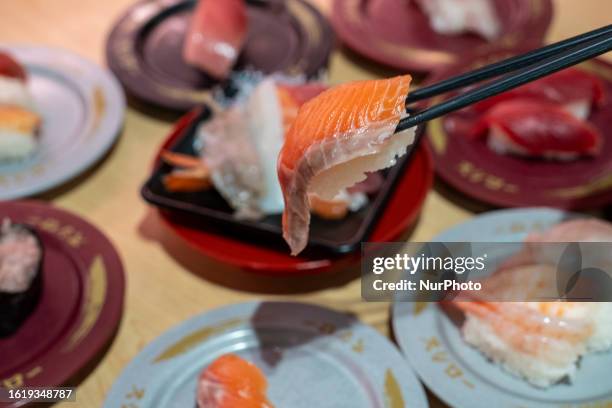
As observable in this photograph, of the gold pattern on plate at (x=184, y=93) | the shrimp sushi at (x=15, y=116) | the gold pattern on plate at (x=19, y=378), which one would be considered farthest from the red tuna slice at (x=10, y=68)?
the gold pattern on plate at (x=19, y=378)

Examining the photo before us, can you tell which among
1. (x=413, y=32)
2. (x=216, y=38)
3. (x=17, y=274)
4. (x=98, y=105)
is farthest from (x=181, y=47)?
(x=17, y=274)

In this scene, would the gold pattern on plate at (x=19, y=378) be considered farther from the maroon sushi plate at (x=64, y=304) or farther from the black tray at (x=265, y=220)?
the black tray at (x=265, y=220)

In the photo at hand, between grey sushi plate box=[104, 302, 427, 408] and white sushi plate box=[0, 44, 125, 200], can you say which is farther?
white sushi plate box=[0, 44, 125, 200]

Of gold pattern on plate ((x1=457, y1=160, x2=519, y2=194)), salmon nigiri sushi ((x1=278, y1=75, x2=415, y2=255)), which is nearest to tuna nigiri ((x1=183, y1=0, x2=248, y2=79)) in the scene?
gold pattern on plate ((x1=457, y1=160, x2=519, y2=194))

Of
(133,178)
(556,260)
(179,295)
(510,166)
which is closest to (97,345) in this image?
(179,295)

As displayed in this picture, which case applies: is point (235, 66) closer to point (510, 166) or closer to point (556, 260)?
point (510, 166)

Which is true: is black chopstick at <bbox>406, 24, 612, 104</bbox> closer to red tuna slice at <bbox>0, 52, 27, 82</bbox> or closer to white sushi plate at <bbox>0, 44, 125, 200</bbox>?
white sushi plate at <bbox>0, 44, 125, 200</bbox>
